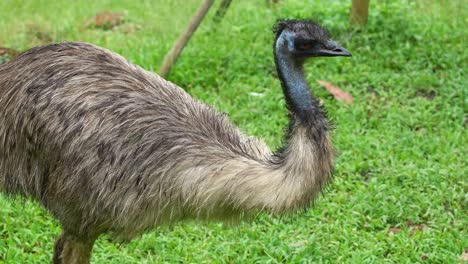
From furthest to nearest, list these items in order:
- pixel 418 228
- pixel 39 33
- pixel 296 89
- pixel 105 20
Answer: pixel 105 20 < pixel 39 33 < pixel 418 228 < pixel 296 89

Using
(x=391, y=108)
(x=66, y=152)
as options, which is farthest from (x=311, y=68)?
(x=66, y=152)

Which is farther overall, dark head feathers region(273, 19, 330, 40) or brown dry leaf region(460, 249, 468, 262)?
brown dry leaf region(460, 249, 468, 262)

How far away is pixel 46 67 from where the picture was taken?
417cm

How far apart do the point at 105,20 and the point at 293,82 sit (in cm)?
539

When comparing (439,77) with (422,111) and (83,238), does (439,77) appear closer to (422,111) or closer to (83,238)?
(422,111)

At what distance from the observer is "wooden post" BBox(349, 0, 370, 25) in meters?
7.62

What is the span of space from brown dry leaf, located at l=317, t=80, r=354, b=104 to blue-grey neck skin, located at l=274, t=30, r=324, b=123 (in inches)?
118

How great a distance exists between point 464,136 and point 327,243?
178 cm

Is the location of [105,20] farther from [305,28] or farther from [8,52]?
[305,28]

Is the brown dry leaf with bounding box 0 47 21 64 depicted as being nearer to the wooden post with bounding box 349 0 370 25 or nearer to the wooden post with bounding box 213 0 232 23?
the wooden post with bounding box 213 0 232 23

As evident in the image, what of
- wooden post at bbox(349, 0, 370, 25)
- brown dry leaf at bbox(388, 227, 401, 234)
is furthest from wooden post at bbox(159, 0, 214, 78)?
brown dry leaf at bbox(388, 227, 401, 234)

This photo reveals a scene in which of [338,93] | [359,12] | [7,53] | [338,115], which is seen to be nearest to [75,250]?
[338,115]

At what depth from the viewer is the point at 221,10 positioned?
7750 millimetres

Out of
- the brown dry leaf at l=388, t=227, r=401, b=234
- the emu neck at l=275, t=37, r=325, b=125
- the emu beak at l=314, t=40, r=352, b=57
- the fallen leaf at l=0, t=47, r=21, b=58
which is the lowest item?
the brown dry leaf at l=388, t=227, r=401, b=234
